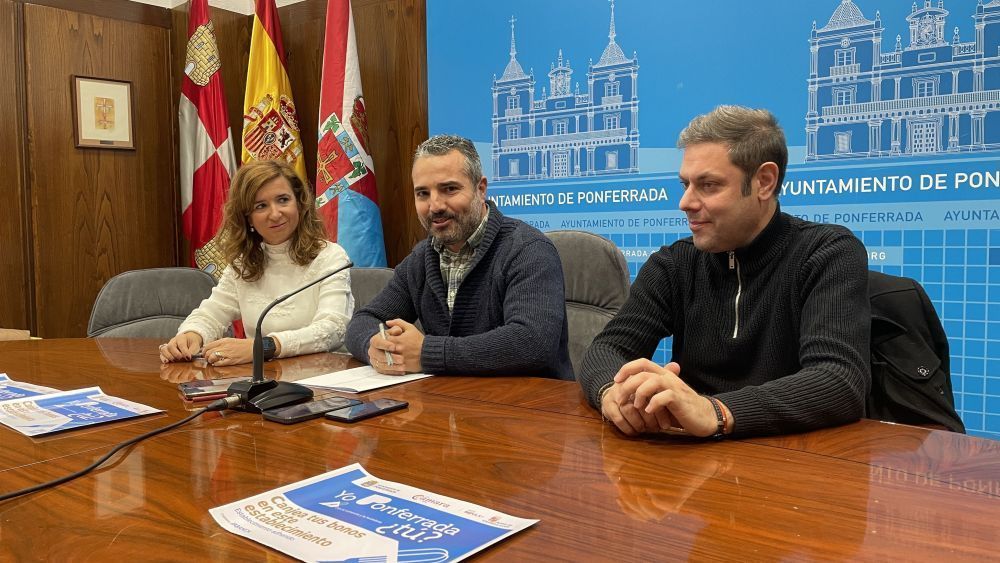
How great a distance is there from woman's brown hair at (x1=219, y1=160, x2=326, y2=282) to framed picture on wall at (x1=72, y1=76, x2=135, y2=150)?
6.18 ft

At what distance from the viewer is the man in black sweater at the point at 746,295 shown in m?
1.27

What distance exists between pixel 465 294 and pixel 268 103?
2219mm

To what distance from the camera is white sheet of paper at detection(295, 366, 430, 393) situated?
154cm

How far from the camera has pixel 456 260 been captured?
211 centimetres

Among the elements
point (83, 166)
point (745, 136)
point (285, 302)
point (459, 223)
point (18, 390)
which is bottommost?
point (18, 390)

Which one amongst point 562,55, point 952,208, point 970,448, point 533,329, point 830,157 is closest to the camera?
point 970,448

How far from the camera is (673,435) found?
1.13 m

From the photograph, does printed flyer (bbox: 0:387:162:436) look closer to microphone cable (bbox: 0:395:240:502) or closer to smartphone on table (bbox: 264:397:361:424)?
microphone cable (bbox: 0:395:240:502)

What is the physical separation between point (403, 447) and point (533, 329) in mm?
687

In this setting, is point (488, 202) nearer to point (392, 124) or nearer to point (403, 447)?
point (403, 447)

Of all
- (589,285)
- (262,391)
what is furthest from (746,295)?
(262,391)

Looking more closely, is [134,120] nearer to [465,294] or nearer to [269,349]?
[269,349]

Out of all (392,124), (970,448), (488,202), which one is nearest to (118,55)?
(392,124)

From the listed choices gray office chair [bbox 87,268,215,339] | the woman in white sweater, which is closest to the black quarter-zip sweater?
the woman in white sweater
